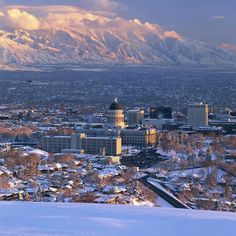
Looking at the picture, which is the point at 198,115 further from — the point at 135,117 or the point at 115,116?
the point at 115,116

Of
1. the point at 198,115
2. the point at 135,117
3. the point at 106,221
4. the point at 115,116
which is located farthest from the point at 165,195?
the point at 135,117

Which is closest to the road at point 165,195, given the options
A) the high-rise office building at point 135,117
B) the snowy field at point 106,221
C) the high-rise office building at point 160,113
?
the snowy field at point 106,221

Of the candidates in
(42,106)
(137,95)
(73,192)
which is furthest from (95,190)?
(137,95)

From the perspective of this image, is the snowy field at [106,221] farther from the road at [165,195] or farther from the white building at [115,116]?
the white building at [115,116]

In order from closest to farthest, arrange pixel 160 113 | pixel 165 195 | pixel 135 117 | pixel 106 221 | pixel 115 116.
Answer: pixel 106 221, pixel 165 195, pixel 115 116, pixel 135 117, pixel 160 113

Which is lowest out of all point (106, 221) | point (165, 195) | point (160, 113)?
point (165, 195)

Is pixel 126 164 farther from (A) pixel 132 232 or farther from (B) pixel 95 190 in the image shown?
(A) pixel 132 232

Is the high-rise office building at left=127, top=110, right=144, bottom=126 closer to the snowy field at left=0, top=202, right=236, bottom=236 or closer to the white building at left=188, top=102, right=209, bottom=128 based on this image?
the white building at left=188, top=102, right=209, bottom=128

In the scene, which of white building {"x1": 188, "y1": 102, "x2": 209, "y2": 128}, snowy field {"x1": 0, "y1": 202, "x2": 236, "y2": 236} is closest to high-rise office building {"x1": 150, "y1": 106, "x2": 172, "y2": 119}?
white building {"x1": 188, "y1": 102, "x2": 209, "y2": 128}

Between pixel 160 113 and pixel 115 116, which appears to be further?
pixel 160 113
